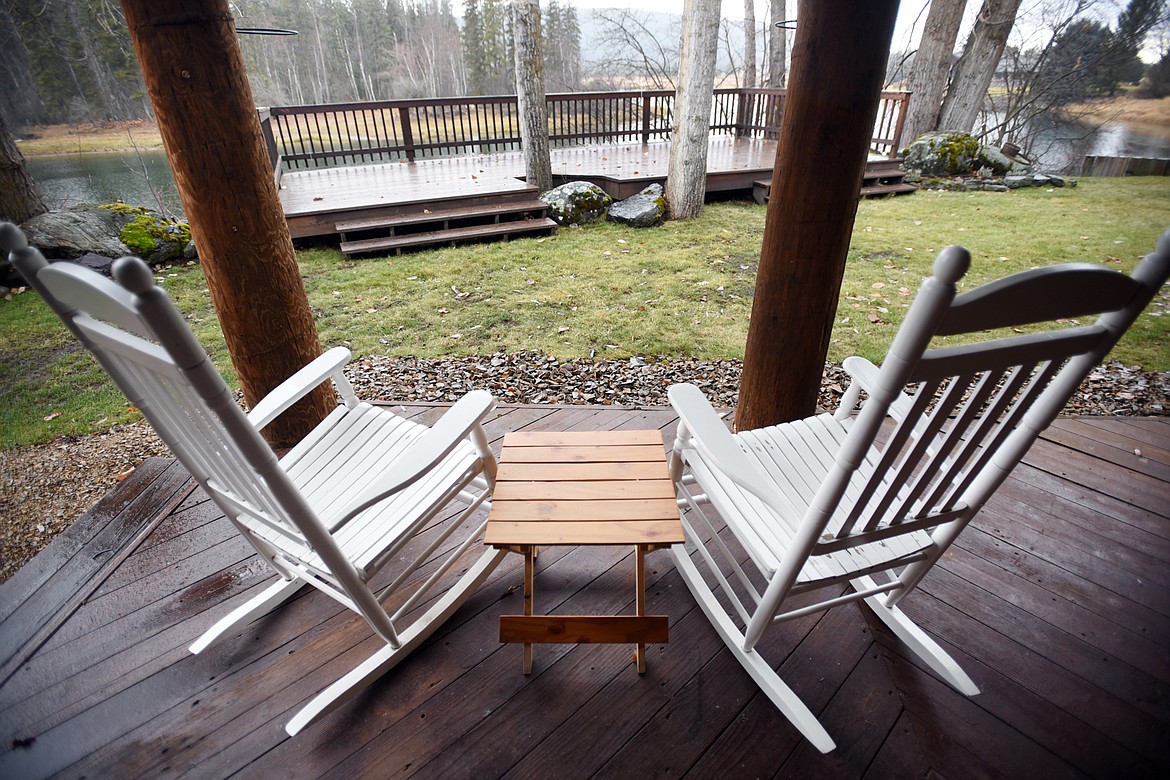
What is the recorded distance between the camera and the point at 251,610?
1.54 m

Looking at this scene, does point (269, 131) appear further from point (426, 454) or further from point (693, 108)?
point (426, 454)

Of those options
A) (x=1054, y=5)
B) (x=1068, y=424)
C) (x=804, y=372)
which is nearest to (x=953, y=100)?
(x=1054, y=5)

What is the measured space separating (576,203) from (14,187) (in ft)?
15.2

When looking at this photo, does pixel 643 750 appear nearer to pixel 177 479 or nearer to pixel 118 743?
pixel 118 743

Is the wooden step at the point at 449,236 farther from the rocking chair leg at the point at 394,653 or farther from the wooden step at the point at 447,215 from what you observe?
the rocking chair leg at the point at 394,653

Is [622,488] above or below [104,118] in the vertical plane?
below

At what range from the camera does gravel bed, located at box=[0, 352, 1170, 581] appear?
209cm

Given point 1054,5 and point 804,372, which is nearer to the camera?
point 804,372

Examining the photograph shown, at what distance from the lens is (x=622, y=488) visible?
1470 mm

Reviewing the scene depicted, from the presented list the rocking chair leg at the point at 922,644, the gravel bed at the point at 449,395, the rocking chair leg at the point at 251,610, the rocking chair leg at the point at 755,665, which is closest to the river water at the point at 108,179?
the gravel bed at the point at 449,395

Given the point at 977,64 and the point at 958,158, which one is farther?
the point at 977,64

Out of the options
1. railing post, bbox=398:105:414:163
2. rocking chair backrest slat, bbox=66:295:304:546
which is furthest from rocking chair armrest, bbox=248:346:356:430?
railing post, bbox=398:105:414:163

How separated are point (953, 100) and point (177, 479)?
11.2 meters

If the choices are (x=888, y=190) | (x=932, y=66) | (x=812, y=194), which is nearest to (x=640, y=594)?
(x=812, y=194)
